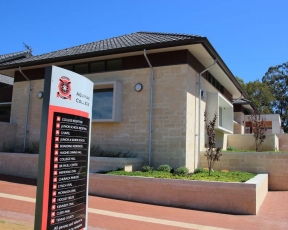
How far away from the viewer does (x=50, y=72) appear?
3.64m

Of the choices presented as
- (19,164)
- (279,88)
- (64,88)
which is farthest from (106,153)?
(279,88)

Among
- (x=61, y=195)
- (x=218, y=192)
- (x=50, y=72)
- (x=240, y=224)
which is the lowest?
(x=240, y=224)

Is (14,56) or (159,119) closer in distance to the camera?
(159,119)

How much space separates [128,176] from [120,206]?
47.4 inches

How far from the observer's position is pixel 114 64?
1330 centimetres

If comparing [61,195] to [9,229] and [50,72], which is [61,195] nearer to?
[50,72]

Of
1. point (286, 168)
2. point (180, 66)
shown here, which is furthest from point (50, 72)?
point (286, 168)

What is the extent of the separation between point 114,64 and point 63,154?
32.9 ft

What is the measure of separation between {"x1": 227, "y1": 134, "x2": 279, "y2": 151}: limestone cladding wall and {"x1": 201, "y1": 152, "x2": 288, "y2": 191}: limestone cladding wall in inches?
183

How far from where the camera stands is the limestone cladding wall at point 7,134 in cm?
1469

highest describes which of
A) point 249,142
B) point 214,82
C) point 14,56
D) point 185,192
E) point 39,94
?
point 14,56

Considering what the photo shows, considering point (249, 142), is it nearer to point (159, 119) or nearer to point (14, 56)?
point (159, 119)

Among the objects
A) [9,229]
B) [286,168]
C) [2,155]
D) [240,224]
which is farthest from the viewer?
[2,155]

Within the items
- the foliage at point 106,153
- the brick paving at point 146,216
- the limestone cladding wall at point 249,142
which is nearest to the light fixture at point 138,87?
the foliage at point 106,153
